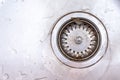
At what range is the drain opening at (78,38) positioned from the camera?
2.77 ft

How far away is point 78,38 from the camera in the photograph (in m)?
0.85

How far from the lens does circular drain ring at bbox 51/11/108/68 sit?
0.83 metres

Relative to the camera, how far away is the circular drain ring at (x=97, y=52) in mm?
827

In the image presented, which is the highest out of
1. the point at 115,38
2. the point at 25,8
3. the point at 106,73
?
the point at 25,8

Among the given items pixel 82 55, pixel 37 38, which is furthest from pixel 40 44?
pixel 82 55

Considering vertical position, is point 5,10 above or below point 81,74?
above

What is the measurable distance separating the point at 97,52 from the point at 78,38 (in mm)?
73

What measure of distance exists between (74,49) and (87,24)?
3.4 inches

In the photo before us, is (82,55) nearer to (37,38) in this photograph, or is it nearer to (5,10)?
(37,38)

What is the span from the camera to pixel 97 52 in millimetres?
832

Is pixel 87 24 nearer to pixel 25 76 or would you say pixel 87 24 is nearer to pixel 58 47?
pixel 58 47

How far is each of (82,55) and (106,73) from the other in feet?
0.29

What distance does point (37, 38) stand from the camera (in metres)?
0.85

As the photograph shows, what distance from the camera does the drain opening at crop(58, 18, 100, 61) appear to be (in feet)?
2.77
